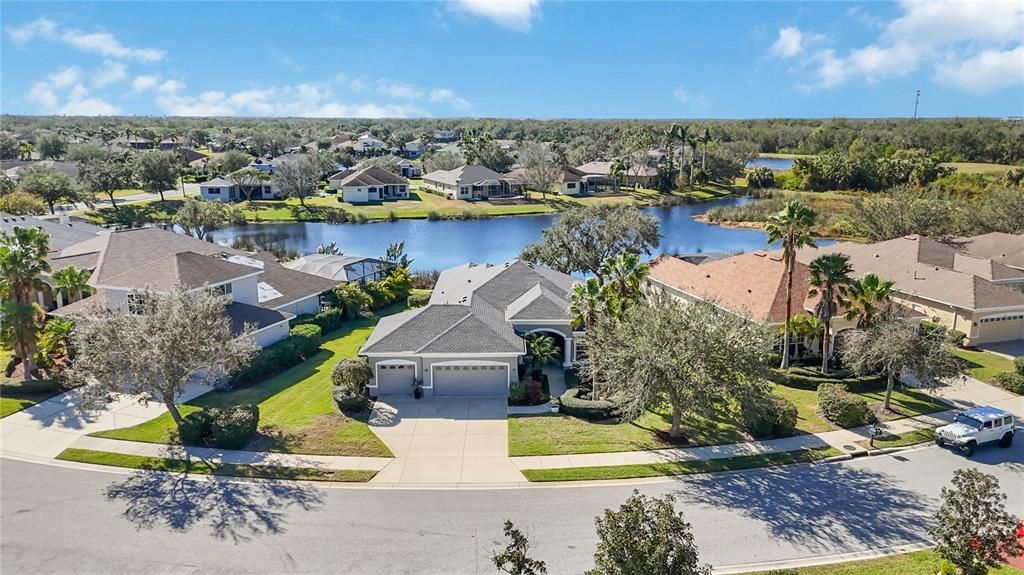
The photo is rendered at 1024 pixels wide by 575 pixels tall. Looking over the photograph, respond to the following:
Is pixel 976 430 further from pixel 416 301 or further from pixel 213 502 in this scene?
pixel 416 301

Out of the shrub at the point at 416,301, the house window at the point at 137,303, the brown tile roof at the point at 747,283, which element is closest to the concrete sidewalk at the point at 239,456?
the house window at the point at 137,303

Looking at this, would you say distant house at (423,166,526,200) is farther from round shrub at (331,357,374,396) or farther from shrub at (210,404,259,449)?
shrub at (210,404,259,449)

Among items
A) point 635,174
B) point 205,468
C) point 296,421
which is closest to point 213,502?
point 205,468

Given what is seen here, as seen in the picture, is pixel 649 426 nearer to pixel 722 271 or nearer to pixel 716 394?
pixel 716 394

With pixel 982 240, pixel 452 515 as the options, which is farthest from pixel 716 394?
pixel 982 240

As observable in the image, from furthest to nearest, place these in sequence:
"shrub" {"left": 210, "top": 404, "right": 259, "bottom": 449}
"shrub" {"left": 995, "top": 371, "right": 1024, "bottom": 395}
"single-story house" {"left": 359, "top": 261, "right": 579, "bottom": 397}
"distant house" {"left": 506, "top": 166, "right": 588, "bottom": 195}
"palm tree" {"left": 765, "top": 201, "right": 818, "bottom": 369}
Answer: "distant house" {"left": 506, "top": 166, "right": 588, "bottom": 195} < "palm tree" {"left": 765, "top": 201, "right": 818, "bottom": 369} < "shrub" {"left": 995, "top": 371, "right": 1024, "bottom": 395} < "single-story house" {"left": 359, "top": 261, "right": 579, "bottom": 397} < "shrub" {"left": 210, "top": 404, "right": 259, "bottom": 449}

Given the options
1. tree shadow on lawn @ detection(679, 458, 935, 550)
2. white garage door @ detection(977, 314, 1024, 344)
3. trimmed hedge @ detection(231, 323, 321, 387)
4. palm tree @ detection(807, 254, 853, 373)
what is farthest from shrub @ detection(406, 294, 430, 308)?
white garage door @ detection(977, 314, 1024, 344)
